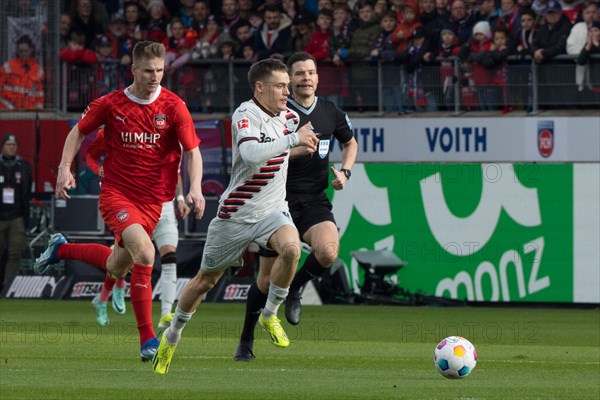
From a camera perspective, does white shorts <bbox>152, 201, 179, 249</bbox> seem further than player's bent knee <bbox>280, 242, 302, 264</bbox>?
Yes

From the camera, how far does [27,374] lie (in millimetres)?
10406

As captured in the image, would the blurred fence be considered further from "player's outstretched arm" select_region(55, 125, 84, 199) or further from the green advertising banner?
"player's outstretched arm" select_region(55, 125, 84, 199)

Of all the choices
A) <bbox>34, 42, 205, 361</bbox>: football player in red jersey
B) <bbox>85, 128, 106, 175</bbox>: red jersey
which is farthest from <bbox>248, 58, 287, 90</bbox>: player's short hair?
<bbox>85, 128, 106, 175</bbox>: red jersey

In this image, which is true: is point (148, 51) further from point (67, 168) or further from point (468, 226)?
point (468, 226)

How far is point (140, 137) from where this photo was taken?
1098 centimetres

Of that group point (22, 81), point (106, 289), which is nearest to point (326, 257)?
point (106, 289)

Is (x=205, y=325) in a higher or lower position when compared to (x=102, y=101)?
lower

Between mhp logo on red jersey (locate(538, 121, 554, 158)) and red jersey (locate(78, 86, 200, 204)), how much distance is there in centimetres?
1072

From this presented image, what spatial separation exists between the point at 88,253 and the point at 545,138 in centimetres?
978

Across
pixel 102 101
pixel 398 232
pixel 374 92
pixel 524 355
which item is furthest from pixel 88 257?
pixel 374 92

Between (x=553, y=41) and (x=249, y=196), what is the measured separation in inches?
435

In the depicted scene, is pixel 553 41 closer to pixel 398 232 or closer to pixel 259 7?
pixel 398 232

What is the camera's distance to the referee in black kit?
12078 mm

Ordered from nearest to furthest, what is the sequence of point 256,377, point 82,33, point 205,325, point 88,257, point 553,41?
point 256,377, point 88,257, point 205,325, point 553,41, point 82,33
